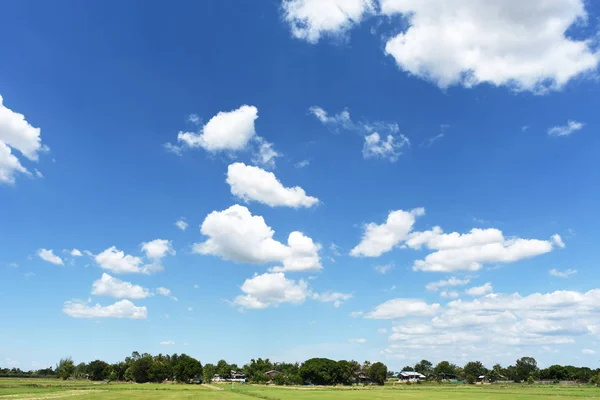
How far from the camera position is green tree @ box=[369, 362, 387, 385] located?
19000 cm

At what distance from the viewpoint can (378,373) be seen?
190750mm

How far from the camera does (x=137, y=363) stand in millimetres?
172375

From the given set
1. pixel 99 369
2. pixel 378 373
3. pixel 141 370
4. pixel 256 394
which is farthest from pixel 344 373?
pixel 99 369

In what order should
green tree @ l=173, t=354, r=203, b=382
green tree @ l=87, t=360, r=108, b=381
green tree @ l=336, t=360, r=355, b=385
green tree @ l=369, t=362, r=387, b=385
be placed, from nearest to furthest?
green tree @ l=336, t=360, r=355, b=385 → green tree @ l=173, t=354, r=203, b=382 → green tree @ l=369, t=362, r=387, b=385 → green tree @ l=87, t=360, r=108, b=381

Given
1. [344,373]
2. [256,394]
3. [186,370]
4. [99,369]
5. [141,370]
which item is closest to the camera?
[256,394]

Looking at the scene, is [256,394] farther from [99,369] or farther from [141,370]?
[99,369]

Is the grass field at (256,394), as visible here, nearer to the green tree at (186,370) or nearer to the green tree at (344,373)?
the green tree at (344,373)

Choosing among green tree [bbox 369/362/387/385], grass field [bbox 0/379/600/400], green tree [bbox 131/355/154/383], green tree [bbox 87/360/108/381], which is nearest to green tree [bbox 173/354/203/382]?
green tree [bbox 131/355/154/383]

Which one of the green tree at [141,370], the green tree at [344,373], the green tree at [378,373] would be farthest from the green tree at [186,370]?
the green tree at [378,373]

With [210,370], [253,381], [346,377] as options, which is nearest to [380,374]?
[346,377]

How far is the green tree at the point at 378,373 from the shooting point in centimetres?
19000

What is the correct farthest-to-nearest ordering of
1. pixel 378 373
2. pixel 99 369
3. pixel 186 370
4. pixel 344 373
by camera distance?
pixel 99 369
pixel 378 373
pixel 186 370
pixel 344 373

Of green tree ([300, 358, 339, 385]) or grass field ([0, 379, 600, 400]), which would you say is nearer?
grass field ([0, 379, 600, 400])

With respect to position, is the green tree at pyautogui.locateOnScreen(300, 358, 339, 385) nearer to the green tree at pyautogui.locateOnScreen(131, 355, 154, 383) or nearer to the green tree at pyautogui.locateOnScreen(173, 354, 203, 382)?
the green tree at pyautogui.locateOnScreen(173, 354, 203, 382)
